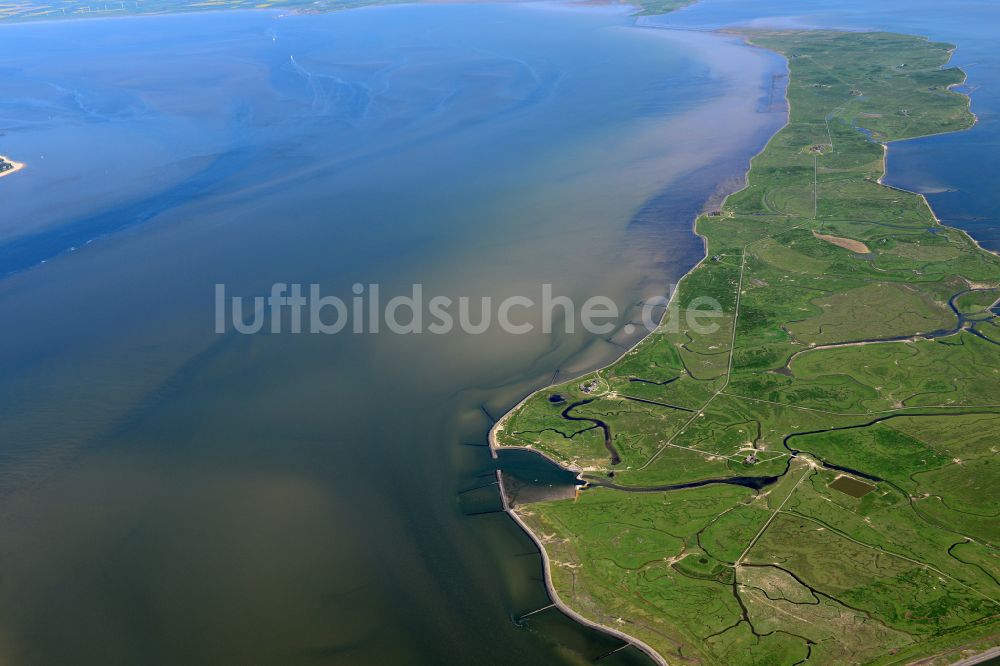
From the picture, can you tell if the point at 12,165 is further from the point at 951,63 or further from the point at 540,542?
the point at 951,63

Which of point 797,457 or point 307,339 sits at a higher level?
point 307,339

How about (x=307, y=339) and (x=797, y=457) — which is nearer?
(x=797, y=457)

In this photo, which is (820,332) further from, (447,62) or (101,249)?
(447,62)

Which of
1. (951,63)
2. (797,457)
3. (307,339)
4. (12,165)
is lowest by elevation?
(797,457)

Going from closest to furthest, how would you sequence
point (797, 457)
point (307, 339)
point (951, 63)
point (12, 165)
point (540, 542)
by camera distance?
point (540, 542) → point (797, 457) → point (307, 339) → point (12, 165) → point (951, 63)

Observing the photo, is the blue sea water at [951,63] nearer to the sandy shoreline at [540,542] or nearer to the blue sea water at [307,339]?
the blue sea water at [307,339]

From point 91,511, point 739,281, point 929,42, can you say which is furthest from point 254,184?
point 929,42

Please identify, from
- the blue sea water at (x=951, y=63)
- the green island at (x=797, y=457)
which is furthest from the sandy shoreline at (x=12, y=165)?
the blue sea water at (x=951, y=63)

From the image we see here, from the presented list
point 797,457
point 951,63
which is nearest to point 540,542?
point 797,457

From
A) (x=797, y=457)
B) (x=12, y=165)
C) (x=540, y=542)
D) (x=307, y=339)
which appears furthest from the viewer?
(x=12, y=165)

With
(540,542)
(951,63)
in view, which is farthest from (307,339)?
(951,63)
